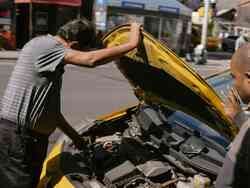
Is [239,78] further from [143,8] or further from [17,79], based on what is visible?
[143,8]

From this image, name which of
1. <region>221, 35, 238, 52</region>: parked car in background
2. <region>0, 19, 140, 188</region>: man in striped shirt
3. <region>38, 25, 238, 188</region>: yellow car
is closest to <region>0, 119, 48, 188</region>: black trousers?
<region>0, 19, 140, 188</region>: man in striped shirt

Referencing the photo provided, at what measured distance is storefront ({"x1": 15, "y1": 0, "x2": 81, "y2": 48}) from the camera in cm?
2930

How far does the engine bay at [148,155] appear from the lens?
137 inches

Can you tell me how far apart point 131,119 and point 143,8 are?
25.7 metres

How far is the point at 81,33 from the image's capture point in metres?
3.59

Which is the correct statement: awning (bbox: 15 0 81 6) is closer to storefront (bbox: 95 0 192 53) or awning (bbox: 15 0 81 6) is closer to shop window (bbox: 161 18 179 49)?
storefront (bbox: 95 0 192 53)

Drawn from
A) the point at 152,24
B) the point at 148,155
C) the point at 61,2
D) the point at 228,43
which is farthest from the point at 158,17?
the point at 148,155

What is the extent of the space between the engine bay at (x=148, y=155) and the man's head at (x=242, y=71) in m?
1.14

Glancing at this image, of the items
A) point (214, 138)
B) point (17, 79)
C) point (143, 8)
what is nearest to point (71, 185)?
point (17, 79)

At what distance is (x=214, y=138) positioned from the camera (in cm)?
385

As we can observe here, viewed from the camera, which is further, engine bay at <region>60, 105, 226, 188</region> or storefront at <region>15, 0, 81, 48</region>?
storefront at <region>15, 0, 81, 48</region>

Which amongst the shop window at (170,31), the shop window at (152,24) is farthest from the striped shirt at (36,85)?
the shop window at (170,31)

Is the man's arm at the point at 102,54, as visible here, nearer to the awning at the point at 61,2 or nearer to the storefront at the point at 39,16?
the awning at the point at 61,2

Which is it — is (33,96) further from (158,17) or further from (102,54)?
(158,17)
